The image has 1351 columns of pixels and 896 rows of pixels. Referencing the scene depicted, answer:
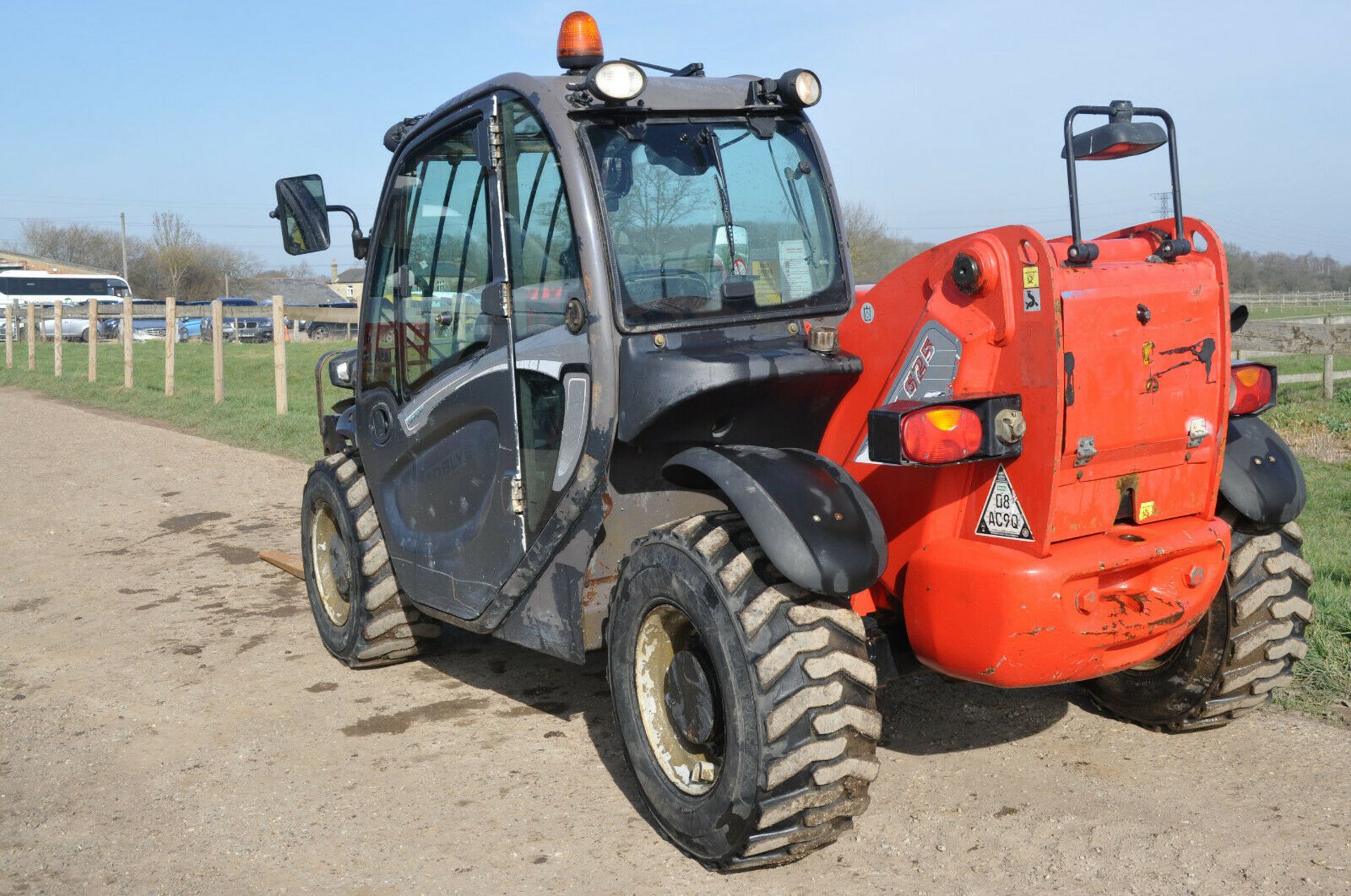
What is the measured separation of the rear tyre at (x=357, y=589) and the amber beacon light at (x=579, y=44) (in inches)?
86.8

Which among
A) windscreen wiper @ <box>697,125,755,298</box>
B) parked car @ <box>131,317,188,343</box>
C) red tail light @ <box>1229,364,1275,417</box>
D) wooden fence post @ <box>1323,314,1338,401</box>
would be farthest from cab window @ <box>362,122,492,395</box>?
parked car @ <box>131,317,188,343</box>

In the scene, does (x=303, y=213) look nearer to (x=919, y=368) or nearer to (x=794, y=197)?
(x=794, y=197)

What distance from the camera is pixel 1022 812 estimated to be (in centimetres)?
357

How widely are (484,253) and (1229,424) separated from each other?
8.28 ft

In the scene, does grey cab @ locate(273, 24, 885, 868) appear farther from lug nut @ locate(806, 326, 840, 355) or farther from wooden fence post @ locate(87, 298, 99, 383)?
wooden fence post @ locate(87, 298, 99, 383)

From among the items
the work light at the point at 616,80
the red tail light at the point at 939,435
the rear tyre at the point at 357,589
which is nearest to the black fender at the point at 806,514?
Result: the red tail light at the point at 939,435

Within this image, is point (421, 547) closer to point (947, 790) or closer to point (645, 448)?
A: point (645, 448)

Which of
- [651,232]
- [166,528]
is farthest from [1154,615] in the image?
[166,528]

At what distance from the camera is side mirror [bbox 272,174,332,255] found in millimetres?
4914

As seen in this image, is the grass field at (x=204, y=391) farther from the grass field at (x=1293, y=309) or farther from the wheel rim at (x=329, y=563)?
the grass field at (x=1293, y=309)

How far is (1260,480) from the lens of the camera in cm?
370

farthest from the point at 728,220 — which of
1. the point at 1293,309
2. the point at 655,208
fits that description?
the point at 1293,309

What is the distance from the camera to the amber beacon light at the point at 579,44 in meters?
3.88

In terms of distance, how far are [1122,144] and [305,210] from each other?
10.5 feet
